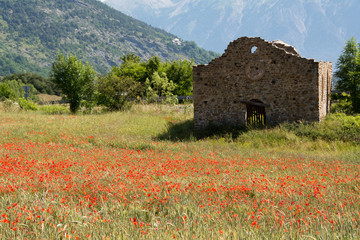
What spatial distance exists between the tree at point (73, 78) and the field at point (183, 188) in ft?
48.3

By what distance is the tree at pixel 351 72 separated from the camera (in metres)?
22.7

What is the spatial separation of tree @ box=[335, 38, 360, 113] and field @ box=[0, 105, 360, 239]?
8301 millimetres

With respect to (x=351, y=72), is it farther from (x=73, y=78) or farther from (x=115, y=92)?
(x=73, y=78)

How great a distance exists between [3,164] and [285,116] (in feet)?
46.2

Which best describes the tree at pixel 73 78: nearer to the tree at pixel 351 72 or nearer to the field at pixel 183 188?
the field at pixel 183 188

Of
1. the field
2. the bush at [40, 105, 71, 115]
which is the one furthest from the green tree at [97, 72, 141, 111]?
the field

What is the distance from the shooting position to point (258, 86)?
1772 cm

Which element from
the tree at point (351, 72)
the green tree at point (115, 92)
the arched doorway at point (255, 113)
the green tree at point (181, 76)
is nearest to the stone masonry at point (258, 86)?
the arched doorway at point (255, 113)

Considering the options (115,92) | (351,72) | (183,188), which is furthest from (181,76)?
(183,188)

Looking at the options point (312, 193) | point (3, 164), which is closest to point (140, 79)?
point (3, 164)

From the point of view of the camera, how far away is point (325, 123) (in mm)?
16297

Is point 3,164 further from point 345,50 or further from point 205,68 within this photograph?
point 345,50

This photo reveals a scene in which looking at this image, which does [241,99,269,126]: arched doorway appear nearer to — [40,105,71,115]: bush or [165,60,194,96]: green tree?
[40,105,71,115]: bush

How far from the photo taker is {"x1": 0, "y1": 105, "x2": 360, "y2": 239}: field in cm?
425
